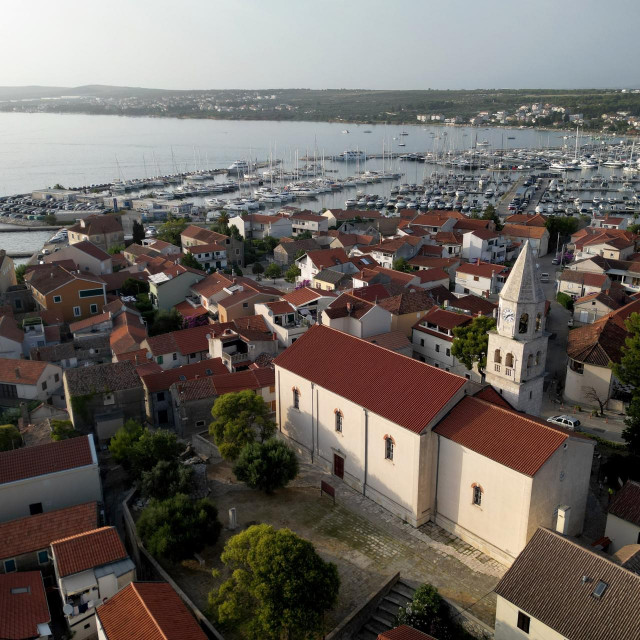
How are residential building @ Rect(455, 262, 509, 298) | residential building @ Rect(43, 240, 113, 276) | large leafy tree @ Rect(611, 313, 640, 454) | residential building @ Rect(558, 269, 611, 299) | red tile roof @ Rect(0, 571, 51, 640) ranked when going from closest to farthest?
red tile roof @ Rect(0, 571, 51, 640), large leafy tree @ Rect(611, 313, 640, 454), residential building @ Rect(558, 269, 611, 299), residential building @ Rect(455, 262, 509, 298), residential building @ Rect(43, 240, 113, 276)

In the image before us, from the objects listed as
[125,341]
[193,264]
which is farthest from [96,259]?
[125,341]

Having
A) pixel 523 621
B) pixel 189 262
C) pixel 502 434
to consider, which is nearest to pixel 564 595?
pixel 523 621

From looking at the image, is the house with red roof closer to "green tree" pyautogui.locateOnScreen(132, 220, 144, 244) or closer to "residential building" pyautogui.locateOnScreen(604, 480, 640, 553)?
"residential building" pyautogui.locateOnScreen(604, 480, 640, 553)

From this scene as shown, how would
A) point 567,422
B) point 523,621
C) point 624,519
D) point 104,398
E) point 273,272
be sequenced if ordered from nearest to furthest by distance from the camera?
point 523,621
point 624,519
point 567,422
point 104,398
point 273,272

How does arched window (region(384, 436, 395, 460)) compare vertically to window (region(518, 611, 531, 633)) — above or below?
above

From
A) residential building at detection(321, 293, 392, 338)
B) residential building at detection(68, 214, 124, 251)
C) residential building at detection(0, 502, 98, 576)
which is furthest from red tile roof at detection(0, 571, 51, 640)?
residential building at detection(68, 214, 124, 251)

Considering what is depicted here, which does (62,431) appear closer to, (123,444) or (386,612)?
(123,444)
